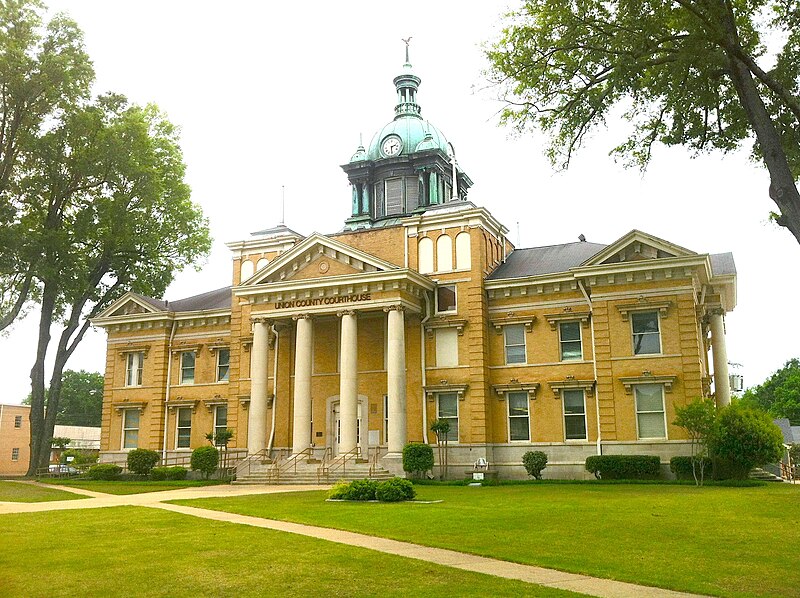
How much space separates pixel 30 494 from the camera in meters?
29.0

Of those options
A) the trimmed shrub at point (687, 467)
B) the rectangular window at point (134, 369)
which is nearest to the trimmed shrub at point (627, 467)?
the trimmed shrub at point (687, 467)

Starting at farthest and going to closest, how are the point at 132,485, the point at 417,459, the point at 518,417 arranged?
the point at 518,417
the point at 132,485
the point at 417,459

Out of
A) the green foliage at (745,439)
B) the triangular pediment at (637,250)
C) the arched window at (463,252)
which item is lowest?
the green foliage at (745,439)

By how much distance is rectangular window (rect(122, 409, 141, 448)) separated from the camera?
147 ft

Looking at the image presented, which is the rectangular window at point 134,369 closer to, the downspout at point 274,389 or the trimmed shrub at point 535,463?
the downspout at point 274,389

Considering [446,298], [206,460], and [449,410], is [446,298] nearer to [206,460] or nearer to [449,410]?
[449,410]

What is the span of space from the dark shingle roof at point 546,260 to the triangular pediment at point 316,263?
6.87m

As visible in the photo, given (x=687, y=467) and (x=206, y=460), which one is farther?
(x=206, y=460)

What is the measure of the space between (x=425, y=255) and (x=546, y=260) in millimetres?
6465

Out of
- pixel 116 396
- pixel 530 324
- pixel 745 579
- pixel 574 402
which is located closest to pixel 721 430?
pixel 574 402

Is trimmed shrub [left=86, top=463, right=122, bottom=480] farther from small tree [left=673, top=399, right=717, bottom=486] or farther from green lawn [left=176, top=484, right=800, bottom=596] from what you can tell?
small tree [left=673, top=399, right=717, bottom=486]

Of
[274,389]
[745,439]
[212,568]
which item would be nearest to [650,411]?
[745,439]

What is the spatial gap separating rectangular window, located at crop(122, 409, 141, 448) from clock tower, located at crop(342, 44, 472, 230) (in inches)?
683

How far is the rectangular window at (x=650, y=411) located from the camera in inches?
1299
